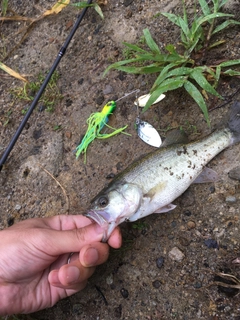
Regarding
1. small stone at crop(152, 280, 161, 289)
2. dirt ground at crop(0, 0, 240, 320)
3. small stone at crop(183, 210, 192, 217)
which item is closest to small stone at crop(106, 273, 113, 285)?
dirt ground at crop(0, 0, 240, 320)

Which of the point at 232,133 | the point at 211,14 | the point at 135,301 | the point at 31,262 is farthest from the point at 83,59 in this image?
the point at 135,301

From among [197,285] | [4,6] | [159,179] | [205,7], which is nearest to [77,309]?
[197,285]

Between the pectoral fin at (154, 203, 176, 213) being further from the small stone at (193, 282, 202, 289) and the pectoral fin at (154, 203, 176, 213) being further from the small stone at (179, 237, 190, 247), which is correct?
the small stone at (193, 282, 202, 289)

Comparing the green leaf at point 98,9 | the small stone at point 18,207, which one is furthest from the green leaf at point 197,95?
the small stone at point 18,207

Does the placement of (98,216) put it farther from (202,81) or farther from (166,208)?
(202,81)

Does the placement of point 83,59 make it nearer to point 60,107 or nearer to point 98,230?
point 60,107
